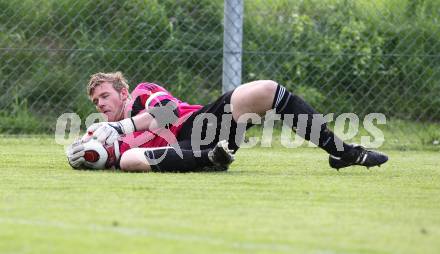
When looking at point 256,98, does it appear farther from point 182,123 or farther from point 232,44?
point 232,44

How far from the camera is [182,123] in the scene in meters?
6.03

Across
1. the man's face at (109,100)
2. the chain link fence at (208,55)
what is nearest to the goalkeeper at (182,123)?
the man's face at (109,100)

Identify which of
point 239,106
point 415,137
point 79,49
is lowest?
point 415,137

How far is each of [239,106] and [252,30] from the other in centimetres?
390

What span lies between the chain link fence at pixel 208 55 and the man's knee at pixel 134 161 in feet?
10.5

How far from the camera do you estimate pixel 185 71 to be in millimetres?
9258

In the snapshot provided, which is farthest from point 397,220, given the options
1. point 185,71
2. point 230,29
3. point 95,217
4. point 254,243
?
point 185,71

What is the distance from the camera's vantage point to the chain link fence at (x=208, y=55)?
911 centimetres

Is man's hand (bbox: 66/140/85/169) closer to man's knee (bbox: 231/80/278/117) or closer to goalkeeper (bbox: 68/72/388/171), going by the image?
goalkeeper (bbox: 68/72/388/171)

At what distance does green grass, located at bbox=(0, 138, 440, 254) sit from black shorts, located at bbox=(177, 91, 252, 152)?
0.73 feet

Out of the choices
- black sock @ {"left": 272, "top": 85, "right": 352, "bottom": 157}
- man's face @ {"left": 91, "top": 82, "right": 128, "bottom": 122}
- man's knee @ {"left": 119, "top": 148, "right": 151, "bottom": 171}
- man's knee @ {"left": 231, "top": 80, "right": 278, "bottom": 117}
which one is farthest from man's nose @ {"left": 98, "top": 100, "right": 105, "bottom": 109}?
black sock @ {"left": 272, "top": 85, "right": 352, "bottom": 157}

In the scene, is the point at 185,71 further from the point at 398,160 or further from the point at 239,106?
the point at 239,106

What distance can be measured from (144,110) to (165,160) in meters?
0.36

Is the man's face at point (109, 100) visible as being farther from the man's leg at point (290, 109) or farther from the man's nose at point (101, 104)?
the man's leg at point (290, 109)
